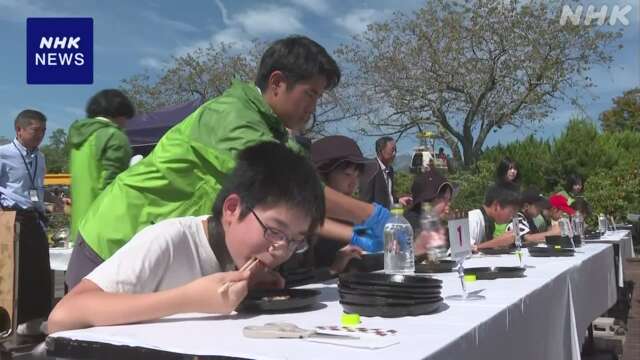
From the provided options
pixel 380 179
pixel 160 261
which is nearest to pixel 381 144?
pixel 380 179

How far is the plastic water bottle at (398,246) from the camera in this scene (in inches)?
91.2

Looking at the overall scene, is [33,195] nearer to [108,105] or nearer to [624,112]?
[108,105]

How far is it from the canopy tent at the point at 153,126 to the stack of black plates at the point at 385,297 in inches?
252

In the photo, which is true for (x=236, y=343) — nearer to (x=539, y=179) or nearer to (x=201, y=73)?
(x=539, y=179)

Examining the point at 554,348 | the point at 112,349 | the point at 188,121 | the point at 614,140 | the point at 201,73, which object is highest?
the point at 201,73

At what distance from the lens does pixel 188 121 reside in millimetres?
2020

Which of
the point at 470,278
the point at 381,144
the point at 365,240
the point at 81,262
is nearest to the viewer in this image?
the point at 81,262

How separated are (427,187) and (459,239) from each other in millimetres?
1739

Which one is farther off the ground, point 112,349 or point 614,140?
point 614,140

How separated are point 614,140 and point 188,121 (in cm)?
1466

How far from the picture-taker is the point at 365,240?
9.13 ft

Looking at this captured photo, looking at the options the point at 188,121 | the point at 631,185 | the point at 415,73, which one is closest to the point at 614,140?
the point at 631,185

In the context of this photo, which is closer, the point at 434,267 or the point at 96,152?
the point at 434,267

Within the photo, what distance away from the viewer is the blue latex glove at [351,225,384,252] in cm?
274
